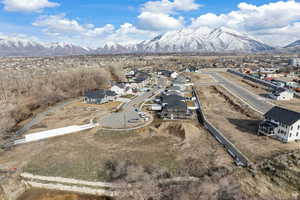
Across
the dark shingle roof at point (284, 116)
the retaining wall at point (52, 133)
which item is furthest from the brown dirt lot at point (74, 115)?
the dark shingle roof at point (284, 116)

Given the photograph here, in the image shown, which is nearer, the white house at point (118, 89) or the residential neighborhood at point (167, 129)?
the residential neighborhood at point (167, 129)

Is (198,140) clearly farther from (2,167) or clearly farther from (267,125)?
(2,167)

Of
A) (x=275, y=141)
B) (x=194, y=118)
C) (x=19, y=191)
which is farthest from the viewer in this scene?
(x=194, y=118)

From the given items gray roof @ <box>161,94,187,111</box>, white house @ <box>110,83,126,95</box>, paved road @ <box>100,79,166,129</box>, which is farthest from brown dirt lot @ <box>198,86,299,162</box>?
white house @ <box>110,83,126,95</box>

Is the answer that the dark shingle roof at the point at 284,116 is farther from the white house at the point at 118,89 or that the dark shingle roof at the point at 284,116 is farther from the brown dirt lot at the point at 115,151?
the white house at the point at 118,89

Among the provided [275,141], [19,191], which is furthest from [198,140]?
[19,191]

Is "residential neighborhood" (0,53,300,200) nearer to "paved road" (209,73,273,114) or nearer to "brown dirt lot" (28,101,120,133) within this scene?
"brown dirt lot" (28,101,120,133)

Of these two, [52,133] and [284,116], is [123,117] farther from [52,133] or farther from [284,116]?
[284,116]
